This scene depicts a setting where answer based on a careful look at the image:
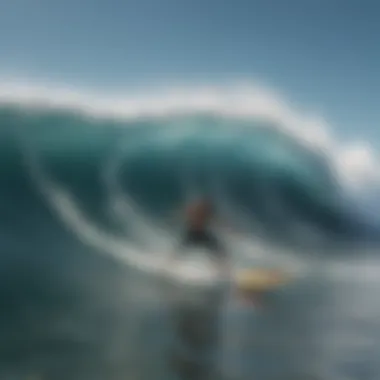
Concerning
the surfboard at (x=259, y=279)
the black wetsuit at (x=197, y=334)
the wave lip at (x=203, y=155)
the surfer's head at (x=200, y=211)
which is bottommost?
the black wetsuit at (x=197, y=334)

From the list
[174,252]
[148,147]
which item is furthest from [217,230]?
[148,147]

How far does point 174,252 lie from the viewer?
4.45ft

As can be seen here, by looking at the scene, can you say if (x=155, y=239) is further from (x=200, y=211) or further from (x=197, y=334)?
(x=197, y=334)

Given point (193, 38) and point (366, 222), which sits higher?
point (193, 38)

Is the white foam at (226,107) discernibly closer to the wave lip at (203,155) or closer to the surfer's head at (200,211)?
the wave lip at (203,155)

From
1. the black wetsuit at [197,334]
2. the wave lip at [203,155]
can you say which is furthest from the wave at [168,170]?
the black wetsuit at [197,334]

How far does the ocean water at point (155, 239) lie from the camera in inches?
52.0

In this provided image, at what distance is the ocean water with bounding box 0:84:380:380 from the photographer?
1320 millimetres

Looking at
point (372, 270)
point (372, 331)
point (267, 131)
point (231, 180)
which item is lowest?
point (372, 331)

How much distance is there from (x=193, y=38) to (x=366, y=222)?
58cm

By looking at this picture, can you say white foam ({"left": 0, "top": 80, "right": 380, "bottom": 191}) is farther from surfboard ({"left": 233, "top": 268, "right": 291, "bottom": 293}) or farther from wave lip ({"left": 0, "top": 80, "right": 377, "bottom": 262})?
surfboard ({"left": 233, "top": 268, "right": 291, "bottom": 293})

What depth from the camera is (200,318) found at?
1.35 metres

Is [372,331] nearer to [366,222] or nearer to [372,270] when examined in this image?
[372,270]

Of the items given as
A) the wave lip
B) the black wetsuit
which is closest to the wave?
the wave lip
